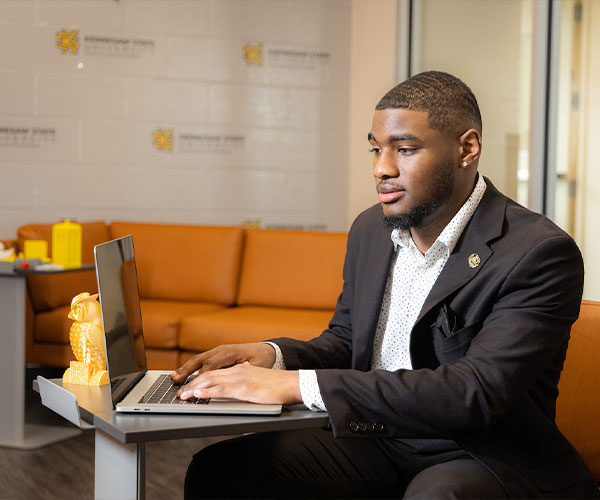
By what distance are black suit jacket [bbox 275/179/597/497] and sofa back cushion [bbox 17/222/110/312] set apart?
7.30ft

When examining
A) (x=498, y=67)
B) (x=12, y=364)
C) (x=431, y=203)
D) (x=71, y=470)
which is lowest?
(x=71, y=470)

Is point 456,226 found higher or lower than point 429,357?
higher

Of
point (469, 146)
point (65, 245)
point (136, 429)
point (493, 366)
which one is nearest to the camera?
point (136, 429)

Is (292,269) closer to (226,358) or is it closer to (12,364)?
(12,364)

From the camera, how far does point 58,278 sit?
11.7 feet

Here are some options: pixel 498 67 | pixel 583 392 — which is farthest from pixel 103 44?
pixel 583 392

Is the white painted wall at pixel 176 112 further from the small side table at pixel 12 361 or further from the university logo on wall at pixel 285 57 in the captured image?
the small side table at pixel 12 361

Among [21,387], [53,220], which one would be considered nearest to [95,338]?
[21,387]

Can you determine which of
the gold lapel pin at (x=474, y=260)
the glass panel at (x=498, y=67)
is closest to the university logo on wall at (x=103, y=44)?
the glass panel at (x=498, y=67)

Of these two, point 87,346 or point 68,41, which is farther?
point 68,41

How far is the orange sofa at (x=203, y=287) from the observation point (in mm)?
3385

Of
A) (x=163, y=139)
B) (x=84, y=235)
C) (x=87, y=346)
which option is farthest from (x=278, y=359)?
(x=163, y=139)

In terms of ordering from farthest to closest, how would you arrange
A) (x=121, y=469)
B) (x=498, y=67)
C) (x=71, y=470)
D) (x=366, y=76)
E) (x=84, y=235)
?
(x=366, y=76) → (x=84, y=235) → (x=498, y=67) → (x=71, y=470) → (x=121, y=469)

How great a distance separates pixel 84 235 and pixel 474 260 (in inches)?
111
